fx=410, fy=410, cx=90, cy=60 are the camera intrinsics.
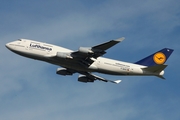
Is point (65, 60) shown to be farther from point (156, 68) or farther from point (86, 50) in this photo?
point (156, 68)

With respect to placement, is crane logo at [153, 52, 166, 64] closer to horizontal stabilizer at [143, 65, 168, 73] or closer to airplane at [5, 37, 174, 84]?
airplane at [5, 37, 174, 84]

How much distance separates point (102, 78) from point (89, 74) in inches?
96.6

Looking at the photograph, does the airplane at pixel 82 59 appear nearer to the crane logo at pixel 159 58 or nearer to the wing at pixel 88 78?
the crane logo at pixel 159 58

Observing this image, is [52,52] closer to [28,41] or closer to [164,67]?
[28,41]

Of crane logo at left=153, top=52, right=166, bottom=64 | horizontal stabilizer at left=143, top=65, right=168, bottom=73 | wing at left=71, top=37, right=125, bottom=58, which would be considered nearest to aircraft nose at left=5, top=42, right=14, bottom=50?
wing at left=71, top=37, right=125, bottom=58

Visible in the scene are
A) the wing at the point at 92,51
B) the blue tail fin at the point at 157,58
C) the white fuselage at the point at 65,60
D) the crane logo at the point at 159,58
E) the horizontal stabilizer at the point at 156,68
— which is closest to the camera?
the wing at the point at 92,51

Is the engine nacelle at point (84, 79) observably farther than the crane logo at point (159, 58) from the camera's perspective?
Yes

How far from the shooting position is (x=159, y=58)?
72188mm

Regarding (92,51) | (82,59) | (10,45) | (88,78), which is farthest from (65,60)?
(88,78)

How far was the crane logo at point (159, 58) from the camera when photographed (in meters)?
72.0

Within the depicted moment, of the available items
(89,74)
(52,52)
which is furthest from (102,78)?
(52,52)

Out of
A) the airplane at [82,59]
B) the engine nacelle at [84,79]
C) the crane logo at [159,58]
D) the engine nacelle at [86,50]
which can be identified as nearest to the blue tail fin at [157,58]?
the crane logo at [159,58]

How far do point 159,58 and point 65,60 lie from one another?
17.8 metres

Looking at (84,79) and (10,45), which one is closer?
(10,45)
